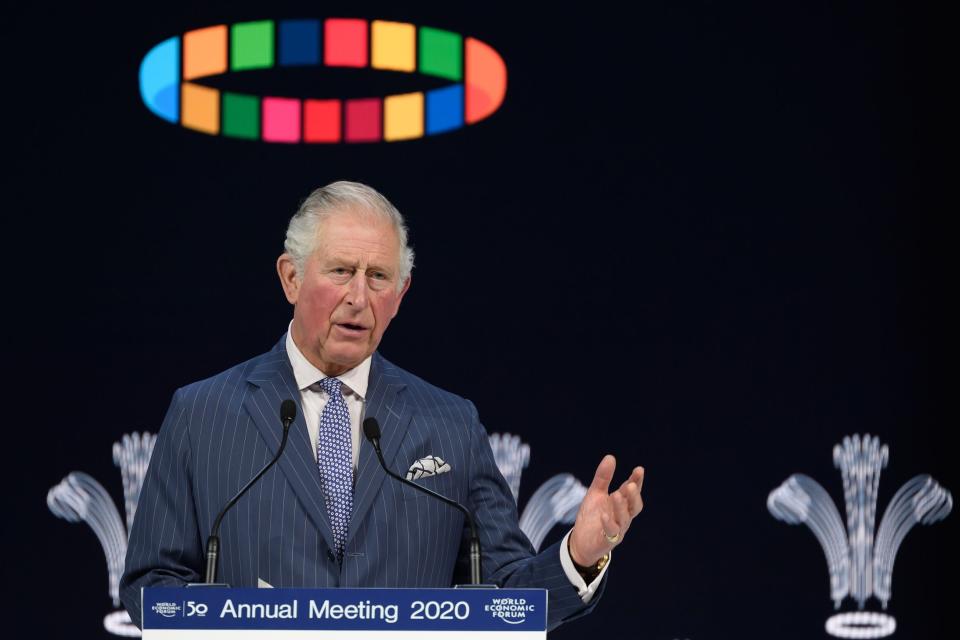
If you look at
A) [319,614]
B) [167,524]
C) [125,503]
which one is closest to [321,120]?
[125,503]

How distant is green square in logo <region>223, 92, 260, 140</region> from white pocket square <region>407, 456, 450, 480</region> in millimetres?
2818

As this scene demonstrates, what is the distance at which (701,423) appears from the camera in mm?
4812

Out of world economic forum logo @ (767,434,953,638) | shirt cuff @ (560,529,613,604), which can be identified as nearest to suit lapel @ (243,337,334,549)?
shirt cuff @ (560,529,613,604)

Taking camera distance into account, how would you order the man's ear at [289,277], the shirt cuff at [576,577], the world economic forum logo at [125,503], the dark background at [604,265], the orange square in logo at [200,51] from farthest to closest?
the orange square in logo at [200,51], the dark background at [604,265], the world economic forum logo at [125,503], the man's ear at [289,277], the shirt cuff at [576,577]

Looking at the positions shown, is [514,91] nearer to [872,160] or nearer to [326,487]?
[872,160]

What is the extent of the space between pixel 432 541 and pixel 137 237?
9.26ft

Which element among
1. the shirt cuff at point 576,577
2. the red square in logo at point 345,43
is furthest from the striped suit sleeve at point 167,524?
the red square in logo at point 345,43

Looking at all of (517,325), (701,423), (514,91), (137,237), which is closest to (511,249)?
(517,325)

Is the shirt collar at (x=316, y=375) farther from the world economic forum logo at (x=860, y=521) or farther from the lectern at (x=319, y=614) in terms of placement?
the world economic forum logo at (x=860, y=521)

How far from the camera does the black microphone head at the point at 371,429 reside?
2.22m

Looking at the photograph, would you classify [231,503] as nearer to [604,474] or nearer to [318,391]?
[318,391]

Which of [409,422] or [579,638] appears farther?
[579,638]

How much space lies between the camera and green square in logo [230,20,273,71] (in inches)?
194

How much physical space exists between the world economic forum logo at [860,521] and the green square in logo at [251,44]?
8.30 feet
